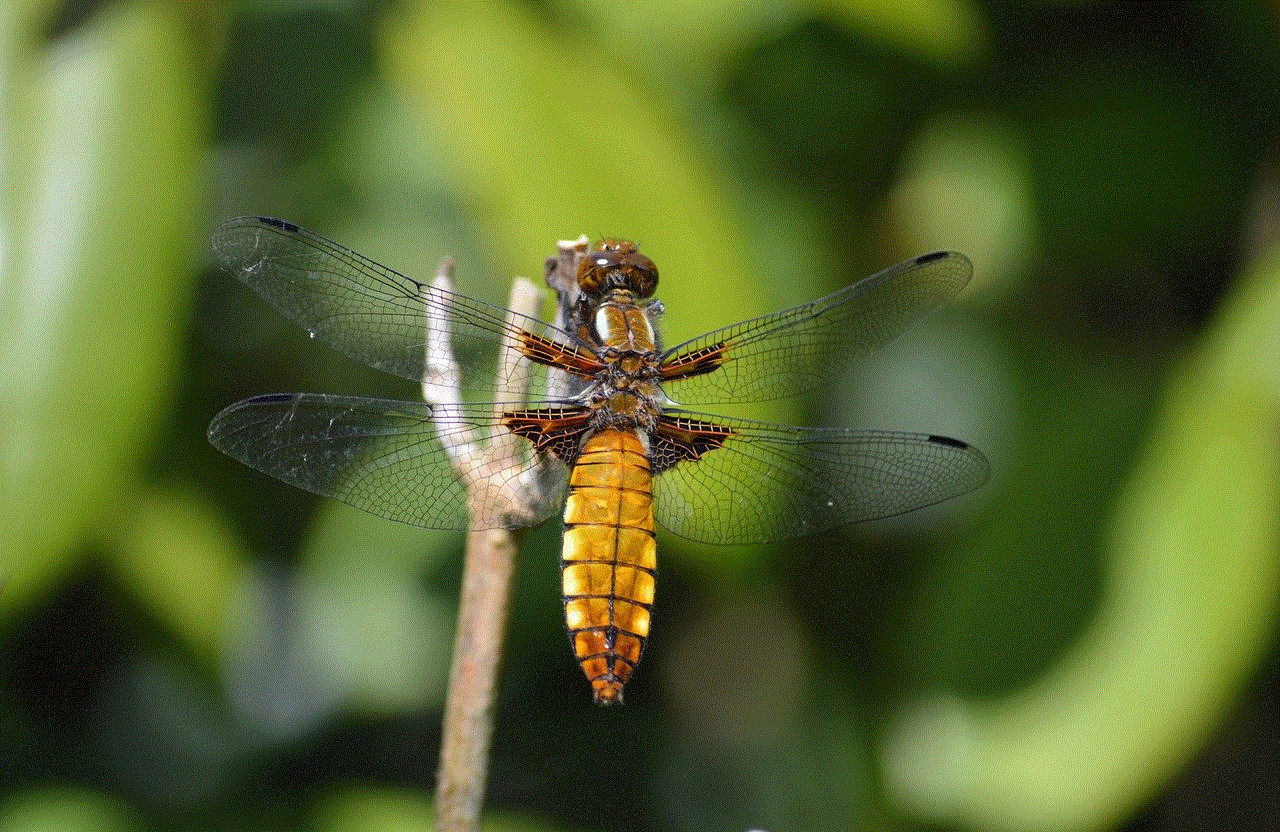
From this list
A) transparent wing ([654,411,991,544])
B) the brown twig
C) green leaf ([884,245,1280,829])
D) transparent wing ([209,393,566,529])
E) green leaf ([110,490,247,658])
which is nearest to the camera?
the brown twig

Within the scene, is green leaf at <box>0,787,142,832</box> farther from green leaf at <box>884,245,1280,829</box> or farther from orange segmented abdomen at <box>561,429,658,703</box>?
green leaf at <box>884,245,1280,829</box>

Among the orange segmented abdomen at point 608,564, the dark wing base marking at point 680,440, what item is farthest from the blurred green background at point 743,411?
the orange segmented abdomen at point 608,564

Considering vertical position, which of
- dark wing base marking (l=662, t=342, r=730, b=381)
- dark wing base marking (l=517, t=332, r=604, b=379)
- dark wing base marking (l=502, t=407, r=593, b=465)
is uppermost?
dark wing base marking (l=662, t=342, r=730, b=381)

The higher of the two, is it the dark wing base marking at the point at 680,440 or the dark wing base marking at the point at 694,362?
the dark wing base marking at the point at 694,362

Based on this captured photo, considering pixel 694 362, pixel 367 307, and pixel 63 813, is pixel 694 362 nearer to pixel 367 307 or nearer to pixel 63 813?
pixel 367 307

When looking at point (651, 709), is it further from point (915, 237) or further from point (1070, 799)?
point (915, 237)

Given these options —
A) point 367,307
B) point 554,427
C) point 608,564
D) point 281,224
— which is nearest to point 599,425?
point 554,427

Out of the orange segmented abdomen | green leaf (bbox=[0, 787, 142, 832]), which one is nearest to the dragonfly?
the orange segmented abdomen

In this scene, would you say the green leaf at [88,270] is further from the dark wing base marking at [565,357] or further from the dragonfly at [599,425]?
the dark wing base marking at [565,357]

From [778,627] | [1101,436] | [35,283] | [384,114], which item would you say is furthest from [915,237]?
[35,283]
